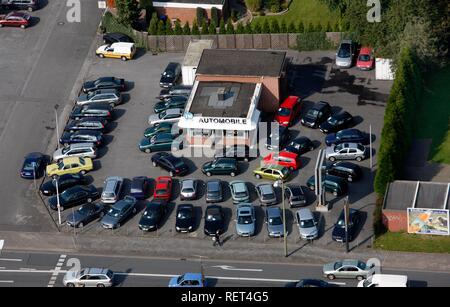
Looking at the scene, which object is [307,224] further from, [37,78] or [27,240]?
[37,78]

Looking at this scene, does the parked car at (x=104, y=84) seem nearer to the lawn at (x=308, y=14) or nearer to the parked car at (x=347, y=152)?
the lawn at (x=308, y=14)

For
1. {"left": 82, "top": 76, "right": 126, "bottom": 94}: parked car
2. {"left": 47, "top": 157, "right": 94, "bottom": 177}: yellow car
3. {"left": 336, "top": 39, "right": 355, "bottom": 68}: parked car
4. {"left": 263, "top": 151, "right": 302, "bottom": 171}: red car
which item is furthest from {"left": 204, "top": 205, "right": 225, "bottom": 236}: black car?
{"left": 336, "top": 39, "right": 355, "bottom": 68}: parked car

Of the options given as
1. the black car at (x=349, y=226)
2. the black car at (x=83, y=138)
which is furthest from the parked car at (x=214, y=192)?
the black car at (x=83, y=138)

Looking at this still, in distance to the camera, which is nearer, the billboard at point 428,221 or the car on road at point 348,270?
the car on road at point 348,270

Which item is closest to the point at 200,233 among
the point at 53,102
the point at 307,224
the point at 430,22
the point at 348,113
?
the point at 307,224
